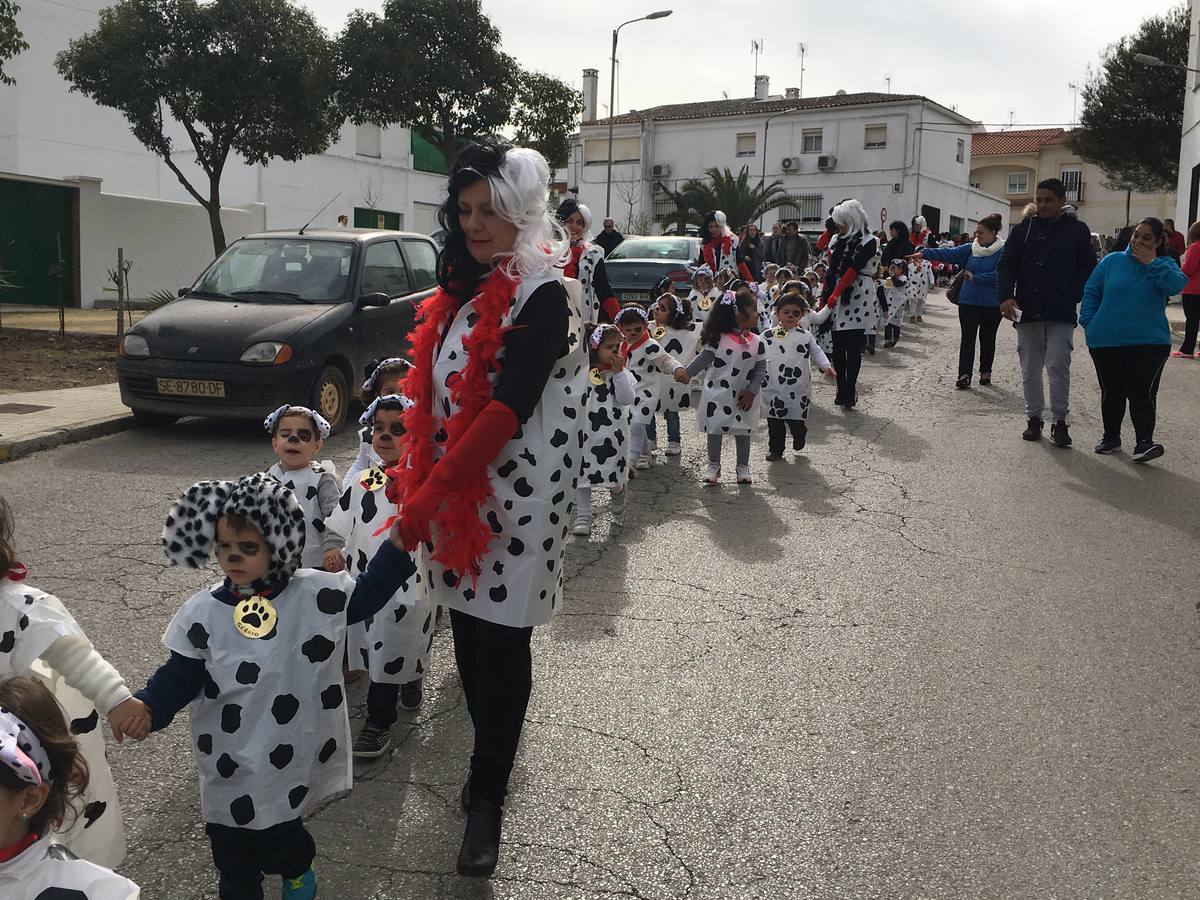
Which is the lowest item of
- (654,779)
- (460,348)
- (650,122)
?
(654,779)

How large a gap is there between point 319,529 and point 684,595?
2.22 metres

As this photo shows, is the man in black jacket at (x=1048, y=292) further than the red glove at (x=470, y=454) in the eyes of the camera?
Yes

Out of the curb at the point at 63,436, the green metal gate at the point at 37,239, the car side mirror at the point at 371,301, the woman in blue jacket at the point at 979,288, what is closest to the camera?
the curb at the point at 63,436

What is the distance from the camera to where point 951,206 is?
57.0 metres

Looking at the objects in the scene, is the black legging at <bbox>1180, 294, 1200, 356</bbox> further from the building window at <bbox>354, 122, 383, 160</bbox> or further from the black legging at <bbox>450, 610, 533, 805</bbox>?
the building window at <bbox>354, 122, 383, 160</bbox>

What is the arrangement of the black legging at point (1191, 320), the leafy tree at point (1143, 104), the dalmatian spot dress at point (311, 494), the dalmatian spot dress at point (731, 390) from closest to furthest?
the dalmatian spot dress at point (311, 494) < the dalmatian spot dress at point (731, 390) < the black legging at point (1191, 320) < the leafy tree at point (1143, 104)

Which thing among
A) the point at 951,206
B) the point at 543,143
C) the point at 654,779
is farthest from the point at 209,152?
the point at 951,206

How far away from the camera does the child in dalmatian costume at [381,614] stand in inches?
156

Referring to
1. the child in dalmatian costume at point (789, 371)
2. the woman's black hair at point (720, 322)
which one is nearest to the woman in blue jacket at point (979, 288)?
the child in dalmatian costume at point (789, 371)

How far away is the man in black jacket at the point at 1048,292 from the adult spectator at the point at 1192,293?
7.34 metres

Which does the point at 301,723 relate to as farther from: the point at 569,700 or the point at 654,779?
the point at 569,700

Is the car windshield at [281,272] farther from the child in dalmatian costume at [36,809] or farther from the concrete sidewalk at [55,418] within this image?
the child in dalmatian costume at [36,809]

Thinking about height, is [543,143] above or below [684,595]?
above

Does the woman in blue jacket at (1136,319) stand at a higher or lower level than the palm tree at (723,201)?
lower
